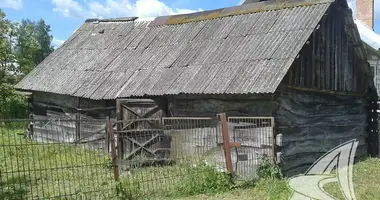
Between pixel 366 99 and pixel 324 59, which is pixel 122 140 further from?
pixel 366 99

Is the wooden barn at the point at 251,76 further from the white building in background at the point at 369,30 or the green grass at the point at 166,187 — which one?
the white building in background at the point at 369,30

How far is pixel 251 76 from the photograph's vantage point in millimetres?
9586

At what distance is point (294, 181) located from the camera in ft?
28.7

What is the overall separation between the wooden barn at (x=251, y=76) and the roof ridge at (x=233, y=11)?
0.14 ft

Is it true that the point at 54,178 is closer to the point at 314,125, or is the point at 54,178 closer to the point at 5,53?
the point at 314,125

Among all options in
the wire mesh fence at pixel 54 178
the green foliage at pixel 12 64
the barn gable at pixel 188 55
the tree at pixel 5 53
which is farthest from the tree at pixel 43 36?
→ the wire mesh fence at pixel 54 178

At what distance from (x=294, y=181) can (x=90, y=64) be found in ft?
29.4

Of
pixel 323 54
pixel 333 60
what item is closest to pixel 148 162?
pixel 323 54

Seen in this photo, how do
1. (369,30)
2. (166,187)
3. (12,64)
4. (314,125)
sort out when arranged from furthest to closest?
1. (12,64)
2. (369,30)
3. (314,125)
4. (166,187)

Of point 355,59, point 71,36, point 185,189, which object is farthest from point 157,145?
point 71,36

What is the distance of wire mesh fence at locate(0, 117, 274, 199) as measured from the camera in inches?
269

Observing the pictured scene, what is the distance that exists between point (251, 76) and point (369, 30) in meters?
12.9

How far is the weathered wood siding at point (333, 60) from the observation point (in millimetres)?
10320

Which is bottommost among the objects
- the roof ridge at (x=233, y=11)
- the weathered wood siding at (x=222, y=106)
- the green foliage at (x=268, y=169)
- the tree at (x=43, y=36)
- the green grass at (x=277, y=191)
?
the green grass at (x=277, y=191)
